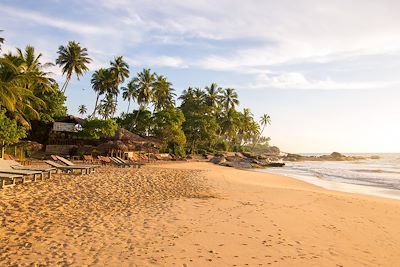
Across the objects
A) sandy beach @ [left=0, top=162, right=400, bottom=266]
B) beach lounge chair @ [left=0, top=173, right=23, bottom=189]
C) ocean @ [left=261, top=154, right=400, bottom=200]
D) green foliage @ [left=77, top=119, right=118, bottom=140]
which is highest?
green foliage @ [left=77, top=119, right=118, bottom=140]

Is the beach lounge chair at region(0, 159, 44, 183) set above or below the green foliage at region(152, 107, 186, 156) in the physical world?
below

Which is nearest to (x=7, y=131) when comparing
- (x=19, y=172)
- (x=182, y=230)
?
(x=19, y=172)

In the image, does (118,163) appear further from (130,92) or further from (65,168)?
(130,92)

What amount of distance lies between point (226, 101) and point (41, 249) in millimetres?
58608

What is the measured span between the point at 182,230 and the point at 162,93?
4549 cm

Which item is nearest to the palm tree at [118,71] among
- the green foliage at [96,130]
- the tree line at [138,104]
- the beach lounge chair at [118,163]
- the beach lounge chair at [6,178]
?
the tree line at [138,104]

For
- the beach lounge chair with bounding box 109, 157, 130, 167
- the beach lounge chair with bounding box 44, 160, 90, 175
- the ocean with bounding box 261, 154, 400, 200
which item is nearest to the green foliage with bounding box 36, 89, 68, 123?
the beach lounge chair with bounding box 109, 157, 130, 167

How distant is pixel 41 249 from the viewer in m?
5.40

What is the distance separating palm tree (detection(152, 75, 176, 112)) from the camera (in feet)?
164

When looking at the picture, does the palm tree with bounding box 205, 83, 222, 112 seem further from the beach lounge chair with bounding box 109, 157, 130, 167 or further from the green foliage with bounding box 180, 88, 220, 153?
the beach lounge chair with bounding box 109, 157, 130, 167

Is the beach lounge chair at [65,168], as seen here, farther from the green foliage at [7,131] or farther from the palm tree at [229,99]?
the palm tree at [229,99]

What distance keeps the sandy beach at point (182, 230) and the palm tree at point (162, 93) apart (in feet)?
128

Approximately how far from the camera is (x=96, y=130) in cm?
3547

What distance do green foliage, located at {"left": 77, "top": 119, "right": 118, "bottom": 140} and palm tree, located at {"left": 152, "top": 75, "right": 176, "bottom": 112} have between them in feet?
49.5
